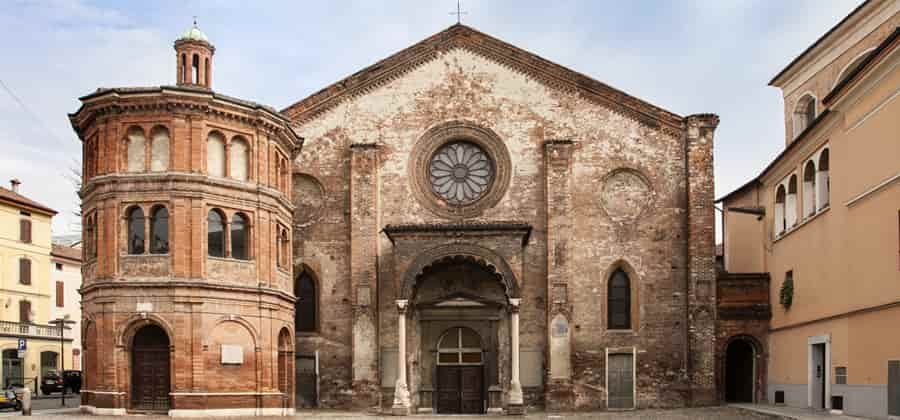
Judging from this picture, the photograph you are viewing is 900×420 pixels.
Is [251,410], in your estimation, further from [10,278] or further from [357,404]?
[10,278]

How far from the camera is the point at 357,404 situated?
33.2m

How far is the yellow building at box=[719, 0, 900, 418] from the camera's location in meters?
22.6

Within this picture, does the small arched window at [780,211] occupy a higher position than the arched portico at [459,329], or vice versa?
the small arched window at [780,211]

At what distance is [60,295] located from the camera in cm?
5944

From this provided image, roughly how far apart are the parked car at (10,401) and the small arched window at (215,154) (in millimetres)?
12512

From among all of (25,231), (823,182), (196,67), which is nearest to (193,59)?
(196,67)

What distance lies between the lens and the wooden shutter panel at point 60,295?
59.0 m

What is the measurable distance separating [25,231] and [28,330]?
536 centimetres

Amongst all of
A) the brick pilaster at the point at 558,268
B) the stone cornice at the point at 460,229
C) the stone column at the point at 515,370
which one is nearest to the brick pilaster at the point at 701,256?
the brick pilaster at the point at 558,268

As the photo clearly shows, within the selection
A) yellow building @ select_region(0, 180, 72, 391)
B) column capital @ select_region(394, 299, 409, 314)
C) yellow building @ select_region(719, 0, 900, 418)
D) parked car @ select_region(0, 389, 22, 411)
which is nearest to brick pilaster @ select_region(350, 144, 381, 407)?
column capital @ select_region(394, 299, 409, 314)

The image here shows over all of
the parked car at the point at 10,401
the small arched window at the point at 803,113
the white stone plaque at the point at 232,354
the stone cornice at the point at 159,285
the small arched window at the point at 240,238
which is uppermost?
the small arched window at the point at 803,113

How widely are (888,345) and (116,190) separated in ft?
65.7

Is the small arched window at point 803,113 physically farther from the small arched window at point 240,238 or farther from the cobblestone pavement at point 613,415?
the small arched window at point 240,238

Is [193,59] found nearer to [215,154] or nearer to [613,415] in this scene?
[215,154]
